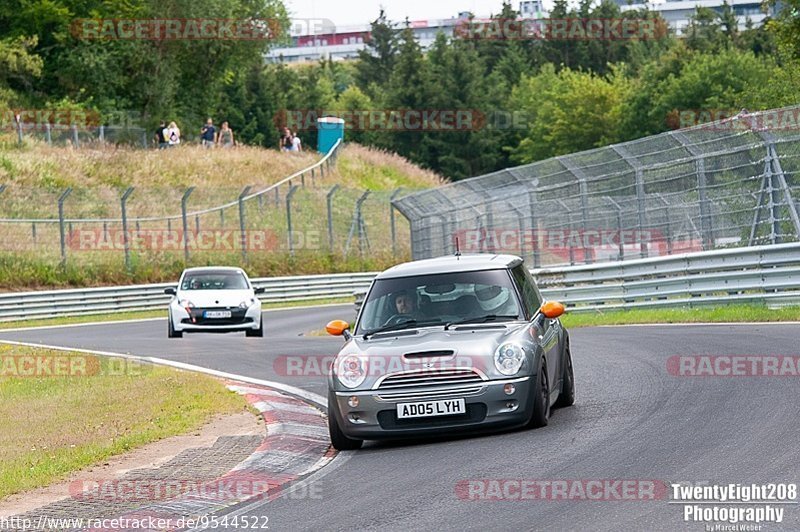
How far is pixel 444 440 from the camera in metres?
10.3

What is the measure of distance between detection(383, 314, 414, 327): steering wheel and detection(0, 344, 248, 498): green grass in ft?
7.15

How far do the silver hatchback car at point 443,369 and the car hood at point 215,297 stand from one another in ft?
46.2

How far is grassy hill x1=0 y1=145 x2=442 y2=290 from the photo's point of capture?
39.9 meters

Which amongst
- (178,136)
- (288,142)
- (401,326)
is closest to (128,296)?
(178,136)

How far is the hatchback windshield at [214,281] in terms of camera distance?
2577cm

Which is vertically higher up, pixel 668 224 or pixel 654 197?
pixel 654 197

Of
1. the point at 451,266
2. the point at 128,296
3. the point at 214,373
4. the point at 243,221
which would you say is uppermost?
the point at 451,266

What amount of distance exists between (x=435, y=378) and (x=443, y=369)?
0.09 meters

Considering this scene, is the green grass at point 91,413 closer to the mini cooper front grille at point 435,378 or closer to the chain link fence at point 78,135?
the mini cooper front grille at point 435,378

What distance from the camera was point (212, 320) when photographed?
2489 centimetres

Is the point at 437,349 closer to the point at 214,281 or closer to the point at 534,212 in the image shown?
the point at 214,281

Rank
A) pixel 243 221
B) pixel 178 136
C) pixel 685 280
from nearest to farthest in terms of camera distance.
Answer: pixel 685 280 < pixel 243 221 < pixel 178 136

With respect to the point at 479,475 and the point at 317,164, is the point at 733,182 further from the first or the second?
the point at 317,164

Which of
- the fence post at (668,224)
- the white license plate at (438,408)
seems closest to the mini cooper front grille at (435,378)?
the white license plate at (438,408)
